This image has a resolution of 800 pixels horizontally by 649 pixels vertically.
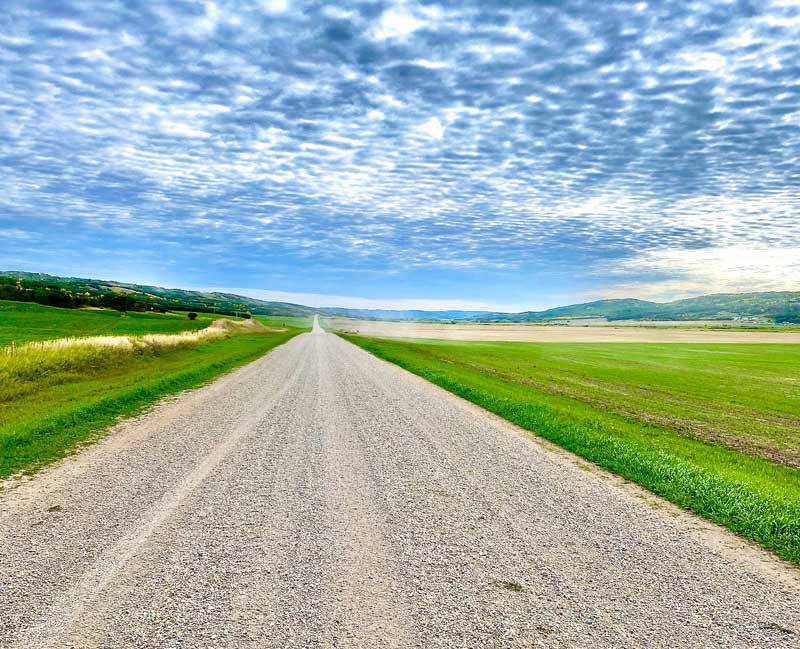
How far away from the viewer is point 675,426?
15.4 m

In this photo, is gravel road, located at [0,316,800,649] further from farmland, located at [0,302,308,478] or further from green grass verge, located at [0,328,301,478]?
farmland, located at [0,302,308,478]

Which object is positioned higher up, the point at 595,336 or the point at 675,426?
the point at 595,336

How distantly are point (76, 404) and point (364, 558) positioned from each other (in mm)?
13826

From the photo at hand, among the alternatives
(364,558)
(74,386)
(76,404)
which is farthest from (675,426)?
(74,386)

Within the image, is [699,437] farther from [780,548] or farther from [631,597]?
[631,597]

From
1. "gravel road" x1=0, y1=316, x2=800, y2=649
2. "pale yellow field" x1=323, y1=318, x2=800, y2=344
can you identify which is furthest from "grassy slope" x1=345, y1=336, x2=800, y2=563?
"pale yellow field" x1=323, y1=318, x2=800, y2=344

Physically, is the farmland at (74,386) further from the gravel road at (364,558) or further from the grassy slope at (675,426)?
the grassy slope at (675,426)

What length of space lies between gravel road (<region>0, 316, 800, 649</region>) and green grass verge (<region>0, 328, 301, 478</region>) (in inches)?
40.6

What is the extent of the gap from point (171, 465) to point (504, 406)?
1117 centimetres

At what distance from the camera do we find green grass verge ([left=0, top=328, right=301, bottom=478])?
1021 centimetres

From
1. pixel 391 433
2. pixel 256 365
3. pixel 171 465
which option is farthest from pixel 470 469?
pixel 256 365

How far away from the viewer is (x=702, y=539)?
6.55 metres

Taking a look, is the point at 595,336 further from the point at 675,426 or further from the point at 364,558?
the point at 364,558

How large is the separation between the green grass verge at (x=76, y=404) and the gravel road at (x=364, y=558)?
1.03 meters
